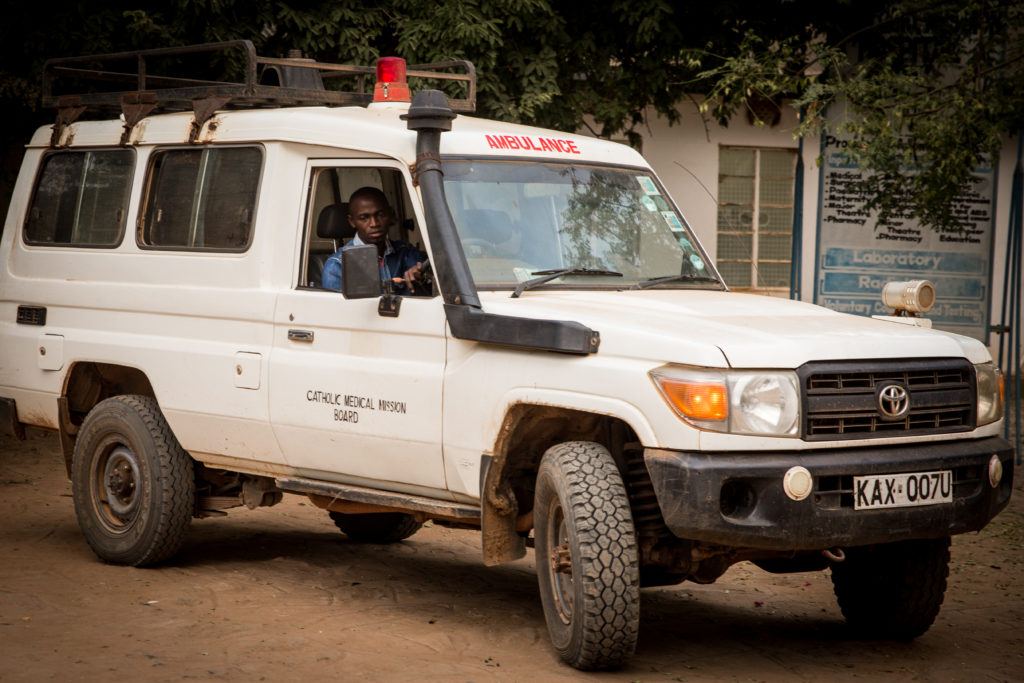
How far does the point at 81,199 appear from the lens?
7.32 metres

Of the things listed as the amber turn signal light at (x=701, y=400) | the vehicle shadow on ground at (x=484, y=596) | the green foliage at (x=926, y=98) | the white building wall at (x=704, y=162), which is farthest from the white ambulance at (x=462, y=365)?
the white building wall at (x=704, y=162)

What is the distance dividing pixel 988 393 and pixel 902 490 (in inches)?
26.5

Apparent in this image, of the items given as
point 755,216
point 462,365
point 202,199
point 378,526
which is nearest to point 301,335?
point 462,365

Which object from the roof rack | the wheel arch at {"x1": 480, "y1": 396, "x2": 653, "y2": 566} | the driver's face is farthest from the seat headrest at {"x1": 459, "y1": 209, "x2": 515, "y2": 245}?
the roof rack

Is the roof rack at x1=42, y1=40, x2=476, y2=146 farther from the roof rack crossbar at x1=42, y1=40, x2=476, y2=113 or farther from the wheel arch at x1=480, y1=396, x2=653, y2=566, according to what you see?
the wheel arch at x1=480, y1=396, x2=653, y2=566

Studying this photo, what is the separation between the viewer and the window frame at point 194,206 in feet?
20.9

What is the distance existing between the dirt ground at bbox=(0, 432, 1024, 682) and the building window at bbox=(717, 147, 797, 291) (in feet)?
23.3

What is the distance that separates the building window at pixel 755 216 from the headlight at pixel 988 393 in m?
9.77

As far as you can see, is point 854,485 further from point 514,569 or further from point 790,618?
point 514,569

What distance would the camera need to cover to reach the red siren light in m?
6.62

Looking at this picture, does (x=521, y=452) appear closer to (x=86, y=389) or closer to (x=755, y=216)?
(x=86, y=389)

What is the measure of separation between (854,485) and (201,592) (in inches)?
125

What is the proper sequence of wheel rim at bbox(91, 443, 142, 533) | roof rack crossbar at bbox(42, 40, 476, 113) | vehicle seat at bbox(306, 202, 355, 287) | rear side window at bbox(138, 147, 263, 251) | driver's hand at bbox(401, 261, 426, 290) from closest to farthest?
driver's hand at bbox(401, 261, 426, 290), vehicle seat at bbox(306, 202, 355, 287), rear side window at bbox(138, 147, 263, 251), roof rack crossbar at bbox(42, 40, 476, 113), wheel rim at bbox(91, 443, 142, 533)

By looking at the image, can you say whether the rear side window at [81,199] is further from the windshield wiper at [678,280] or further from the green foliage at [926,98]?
the green foliage at [926,98]
